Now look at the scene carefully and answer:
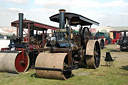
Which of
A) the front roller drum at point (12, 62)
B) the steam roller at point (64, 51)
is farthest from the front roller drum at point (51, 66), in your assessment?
the front roller drum at point (12, 62)

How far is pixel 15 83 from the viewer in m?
5.27

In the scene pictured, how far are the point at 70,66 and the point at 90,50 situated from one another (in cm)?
208

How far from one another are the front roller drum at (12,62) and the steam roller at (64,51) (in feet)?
3.18

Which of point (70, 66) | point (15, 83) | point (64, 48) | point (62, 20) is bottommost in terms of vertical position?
point (15, 83)

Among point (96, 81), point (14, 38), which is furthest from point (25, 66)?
point (96, 81)

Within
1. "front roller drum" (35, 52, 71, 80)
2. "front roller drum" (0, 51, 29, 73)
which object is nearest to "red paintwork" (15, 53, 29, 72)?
"front roller drum" (0, 51, 29, 73)

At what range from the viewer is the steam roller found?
209 inches

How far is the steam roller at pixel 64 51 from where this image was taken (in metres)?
5.32

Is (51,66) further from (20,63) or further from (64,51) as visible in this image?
(20,63)

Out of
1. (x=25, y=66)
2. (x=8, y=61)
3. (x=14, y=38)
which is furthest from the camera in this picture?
(x=14, y=38)

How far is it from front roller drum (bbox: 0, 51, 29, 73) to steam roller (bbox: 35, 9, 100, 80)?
970 millimetres

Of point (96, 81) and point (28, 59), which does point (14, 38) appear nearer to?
point (28, 59)

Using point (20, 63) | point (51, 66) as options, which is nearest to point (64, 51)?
point (51, 66)

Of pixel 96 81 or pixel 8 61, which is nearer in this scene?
pixel 96 81
